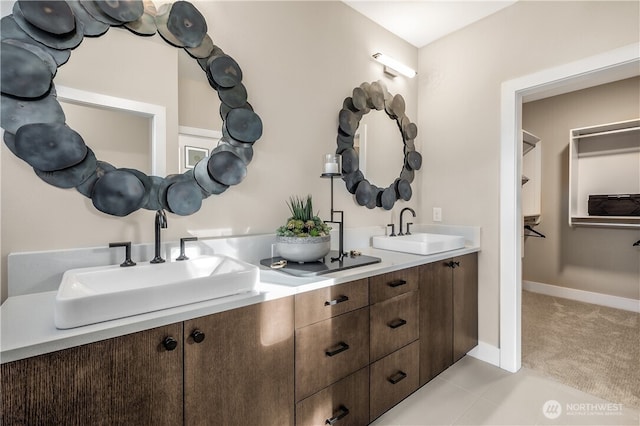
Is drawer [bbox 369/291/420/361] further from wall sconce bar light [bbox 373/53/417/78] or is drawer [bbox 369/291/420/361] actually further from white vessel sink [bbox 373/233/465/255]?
wall sconce bar light [bbox 373/53/417/78]

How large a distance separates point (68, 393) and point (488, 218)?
251 centimetres

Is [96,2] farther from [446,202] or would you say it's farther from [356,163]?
[446,202]

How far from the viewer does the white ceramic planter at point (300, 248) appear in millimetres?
1603

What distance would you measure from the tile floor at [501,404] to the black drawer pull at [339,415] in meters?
0.33

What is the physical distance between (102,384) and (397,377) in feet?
4.58

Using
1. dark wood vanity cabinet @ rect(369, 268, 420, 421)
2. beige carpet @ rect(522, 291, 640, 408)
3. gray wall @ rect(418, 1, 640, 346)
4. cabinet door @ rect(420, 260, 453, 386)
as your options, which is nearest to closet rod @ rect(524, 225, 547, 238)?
beige carpet @ rect(522, 291, 640, 408)

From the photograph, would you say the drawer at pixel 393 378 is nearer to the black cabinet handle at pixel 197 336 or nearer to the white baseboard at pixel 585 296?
the black cabinet handle at pixel 197 336

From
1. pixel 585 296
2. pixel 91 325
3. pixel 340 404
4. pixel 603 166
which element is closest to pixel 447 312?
pixel 340 404

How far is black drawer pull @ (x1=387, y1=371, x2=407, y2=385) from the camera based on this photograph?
5.55 feet

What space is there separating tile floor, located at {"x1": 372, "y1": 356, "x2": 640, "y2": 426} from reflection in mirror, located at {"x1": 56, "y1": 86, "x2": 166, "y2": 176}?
177cm

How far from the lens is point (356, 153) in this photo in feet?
7.52

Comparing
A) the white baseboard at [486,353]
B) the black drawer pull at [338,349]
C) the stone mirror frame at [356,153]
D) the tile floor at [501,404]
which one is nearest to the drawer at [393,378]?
the tile floor at [501,404]

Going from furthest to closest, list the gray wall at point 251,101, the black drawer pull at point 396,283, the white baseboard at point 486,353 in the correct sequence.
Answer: the white baseboard at point 486,353 < the black drawer pull at point 396,283 < the gray wall at point 251,101

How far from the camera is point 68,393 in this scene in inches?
33.1
